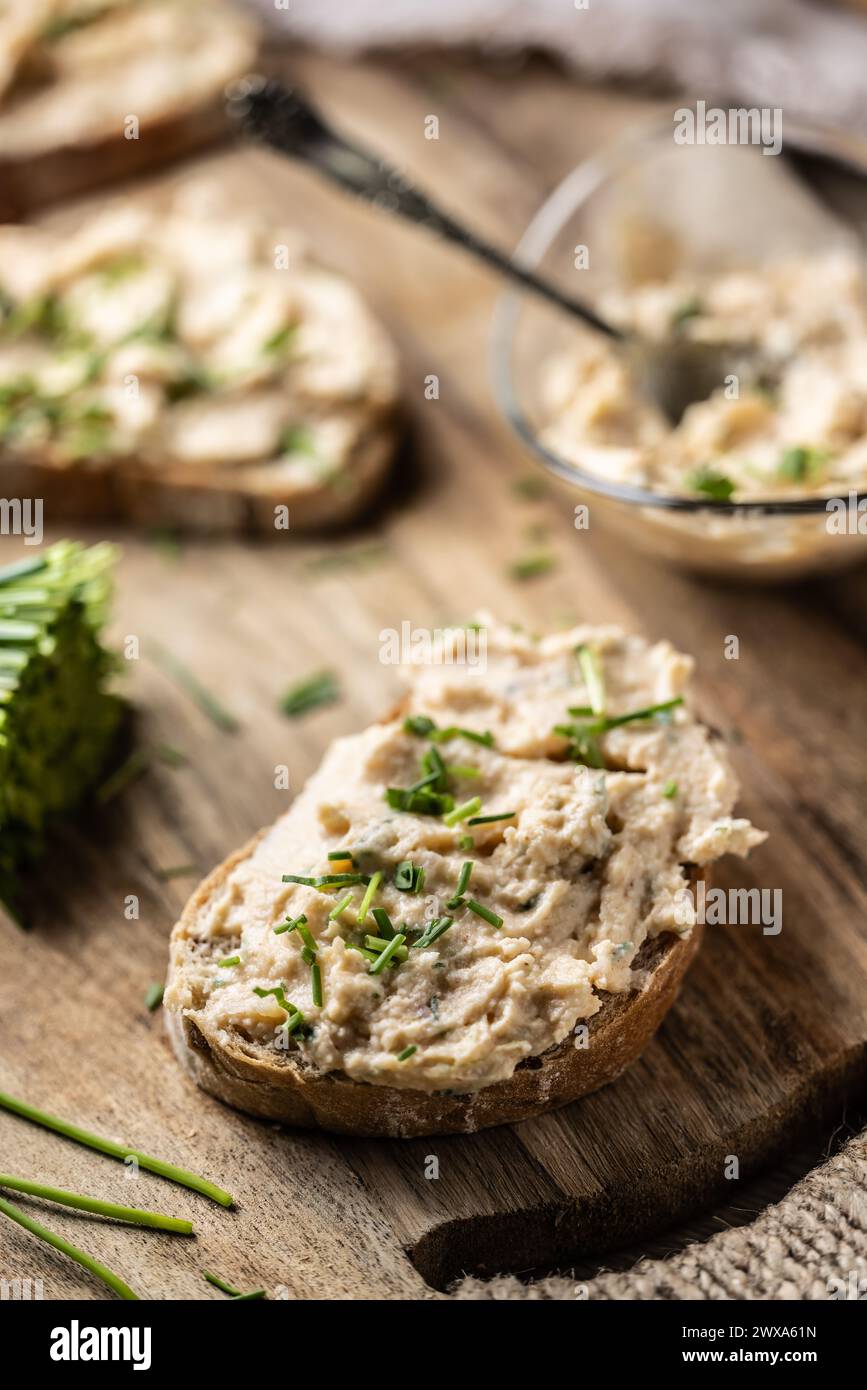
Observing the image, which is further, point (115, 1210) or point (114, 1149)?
point (114, 1149)

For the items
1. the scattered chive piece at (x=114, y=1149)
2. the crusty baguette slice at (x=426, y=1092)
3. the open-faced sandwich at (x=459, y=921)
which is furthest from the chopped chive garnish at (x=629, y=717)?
the scattered chive piece at (x=114, y=1149)

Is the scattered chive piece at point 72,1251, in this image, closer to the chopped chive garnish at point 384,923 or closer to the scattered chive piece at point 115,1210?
the scattered chive piece at point 115,1210

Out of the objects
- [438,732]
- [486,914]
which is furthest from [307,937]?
[438,732]

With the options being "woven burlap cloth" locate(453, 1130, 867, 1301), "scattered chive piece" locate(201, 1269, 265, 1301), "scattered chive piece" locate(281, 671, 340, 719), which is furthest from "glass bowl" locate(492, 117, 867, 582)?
"scattered chive piece" locate(201, 1269, 265, 1301)

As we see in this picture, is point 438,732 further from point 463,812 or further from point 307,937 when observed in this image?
point 307,937

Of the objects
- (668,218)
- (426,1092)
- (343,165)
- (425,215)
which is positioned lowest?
(426,1092)
